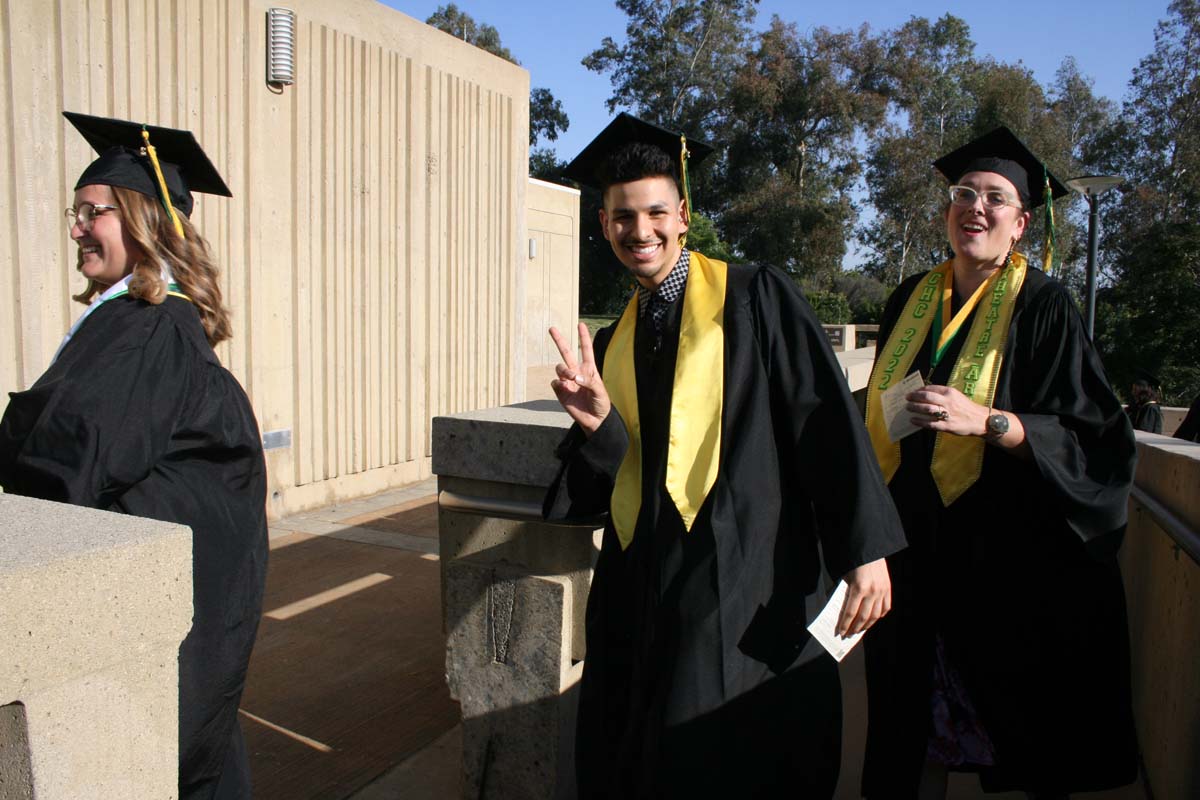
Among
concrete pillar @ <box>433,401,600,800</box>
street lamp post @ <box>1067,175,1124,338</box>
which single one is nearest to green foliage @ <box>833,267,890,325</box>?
street lamp post @ <box>1067,175,1124,338</box>

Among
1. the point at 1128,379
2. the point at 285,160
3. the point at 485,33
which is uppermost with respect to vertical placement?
the point at 485,33

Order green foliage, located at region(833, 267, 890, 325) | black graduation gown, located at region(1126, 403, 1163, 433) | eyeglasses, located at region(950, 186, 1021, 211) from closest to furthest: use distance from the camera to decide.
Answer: eyeglasses, located at region(950, 186, 1021, 211) < black graduation gown, located at region(1126, 403, 1163, 433) < green foliage, located at region(833, 267, 890, 325)

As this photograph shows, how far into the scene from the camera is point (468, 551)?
3055mm

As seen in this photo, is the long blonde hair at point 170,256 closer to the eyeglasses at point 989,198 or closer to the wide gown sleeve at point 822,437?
the wide gown sleeve at point 822,437

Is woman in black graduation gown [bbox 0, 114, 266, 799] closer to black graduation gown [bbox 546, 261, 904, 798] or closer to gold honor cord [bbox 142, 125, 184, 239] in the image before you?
gold honor cord [bbox 142, 125, 184, 239]

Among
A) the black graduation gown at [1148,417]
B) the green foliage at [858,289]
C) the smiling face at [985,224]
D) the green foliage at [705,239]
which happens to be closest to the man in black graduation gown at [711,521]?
the smiling face at [985,224]

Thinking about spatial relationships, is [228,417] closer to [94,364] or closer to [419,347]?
[94,364]

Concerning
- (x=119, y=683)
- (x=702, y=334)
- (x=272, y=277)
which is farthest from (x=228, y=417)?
(x=272, y=277)

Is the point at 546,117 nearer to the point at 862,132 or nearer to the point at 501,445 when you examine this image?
the point at 862,132

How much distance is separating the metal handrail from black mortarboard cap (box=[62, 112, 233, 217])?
2.83m

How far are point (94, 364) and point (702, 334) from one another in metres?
1.38

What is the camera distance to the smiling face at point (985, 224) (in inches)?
110

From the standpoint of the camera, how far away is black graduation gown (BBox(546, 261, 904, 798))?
2.08m

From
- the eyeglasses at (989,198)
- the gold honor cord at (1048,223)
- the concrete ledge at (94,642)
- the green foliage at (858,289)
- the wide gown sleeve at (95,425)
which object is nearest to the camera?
the concrete ledge at (94,642)
